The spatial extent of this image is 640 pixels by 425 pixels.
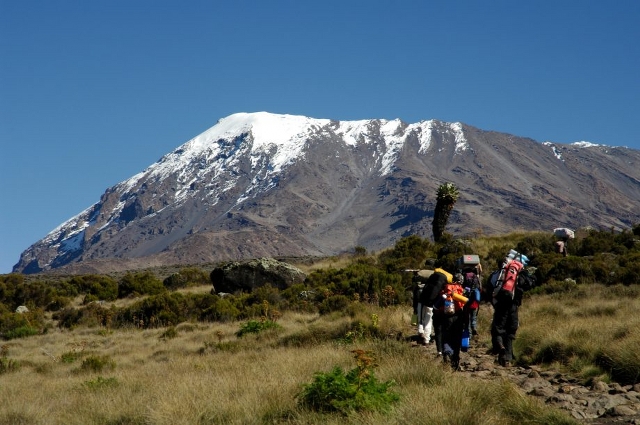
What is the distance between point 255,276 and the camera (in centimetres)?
3416

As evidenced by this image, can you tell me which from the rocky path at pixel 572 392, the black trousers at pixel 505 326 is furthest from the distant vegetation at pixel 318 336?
the black trousers at pixel 505 326

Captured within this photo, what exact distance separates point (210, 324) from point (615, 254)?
52.4ft

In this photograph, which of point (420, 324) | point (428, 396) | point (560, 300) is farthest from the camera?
point (560, 300)

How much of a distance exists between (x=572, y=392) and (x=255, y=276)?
25172 mm

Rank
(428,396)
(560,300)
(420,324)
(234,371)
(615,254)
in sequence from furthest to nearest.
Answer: (615,254) < (560,300) < (420,324) < (234,371) < (428,396)

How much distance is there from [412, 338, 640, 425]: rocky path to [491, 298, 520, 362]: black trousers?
279mm

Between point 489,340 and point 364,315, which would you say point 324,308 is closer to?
point 364,315

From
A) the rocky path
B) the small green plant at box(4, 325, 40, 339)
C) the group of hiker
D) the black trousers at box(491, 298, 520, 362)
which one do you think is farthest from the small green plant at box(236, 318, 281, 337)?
the small green plant at box(4, 325, 40, 339)

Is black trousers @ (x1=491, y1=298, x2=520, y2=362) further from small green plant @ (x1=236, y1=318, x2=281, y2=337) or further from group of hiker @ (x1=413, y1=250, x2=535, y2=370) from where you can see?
small green plant @ (x1=236, y1=318, x2=281, y2=337)

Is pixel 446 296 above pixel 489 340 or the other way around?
above

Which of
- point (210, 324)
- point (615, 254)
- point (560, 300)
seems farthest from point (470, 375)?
point (615, 254)

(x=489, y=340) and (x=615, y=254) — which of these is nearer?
(x=489, y=340)

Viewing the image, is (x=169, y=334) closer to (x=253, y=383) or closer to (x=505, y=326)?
(x=505, y=326)

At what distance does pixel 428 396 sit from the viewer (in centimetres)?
804
